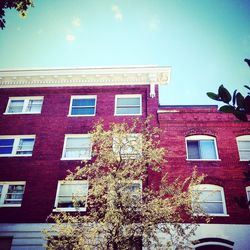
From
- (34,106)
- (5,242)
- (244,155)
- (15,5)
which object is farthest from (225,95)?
(34,106)

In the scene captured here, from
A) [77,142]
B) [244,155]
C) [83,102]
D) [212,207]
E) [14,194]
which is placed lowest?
[212,207]

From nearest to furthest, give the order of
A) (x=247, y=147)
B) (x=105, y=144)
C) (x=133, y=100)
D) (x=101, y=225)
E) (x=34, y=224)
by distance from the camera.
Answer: (x=101, y=225), (x=105, y=144), (x=34, y=224), (x=247, y=147), (x=133, y=100)

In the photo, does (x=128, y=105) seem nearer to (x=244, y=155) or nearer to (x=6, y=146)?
(x=244, y=155)

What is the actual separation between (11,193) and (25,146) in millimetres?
3321

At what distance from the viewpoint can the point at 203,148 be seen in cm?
1716

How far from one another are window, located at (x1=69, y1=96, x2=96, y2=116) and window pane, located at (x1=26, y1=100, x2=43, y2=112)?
2475 mm

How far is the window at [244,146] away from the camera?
16688 mm

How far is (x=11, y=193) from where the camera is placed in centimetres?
1647

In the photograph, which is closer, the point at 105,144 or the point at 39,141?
the point at 105,144

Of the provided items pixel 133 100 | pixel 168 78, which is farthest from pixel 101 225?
pixel 168 78

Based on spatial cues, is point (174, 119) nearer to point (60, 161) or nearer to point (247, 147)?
point (247, 147)

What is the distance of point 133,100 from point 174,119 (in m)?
3.69

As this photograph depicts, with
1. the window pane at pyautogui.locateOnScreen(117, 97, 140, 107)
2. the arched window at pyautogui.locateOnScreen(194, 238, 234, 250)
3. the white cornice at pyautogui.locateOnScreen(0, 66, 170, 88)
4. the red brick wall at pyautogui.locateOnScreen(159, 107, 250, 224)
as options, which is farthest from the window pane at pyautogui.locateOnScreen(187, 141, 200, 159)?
the white cornice at pyautogui.locateOnScreen(0, 66, 170, 88)

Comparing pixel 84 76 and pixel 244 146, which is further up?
pixel 84 76
